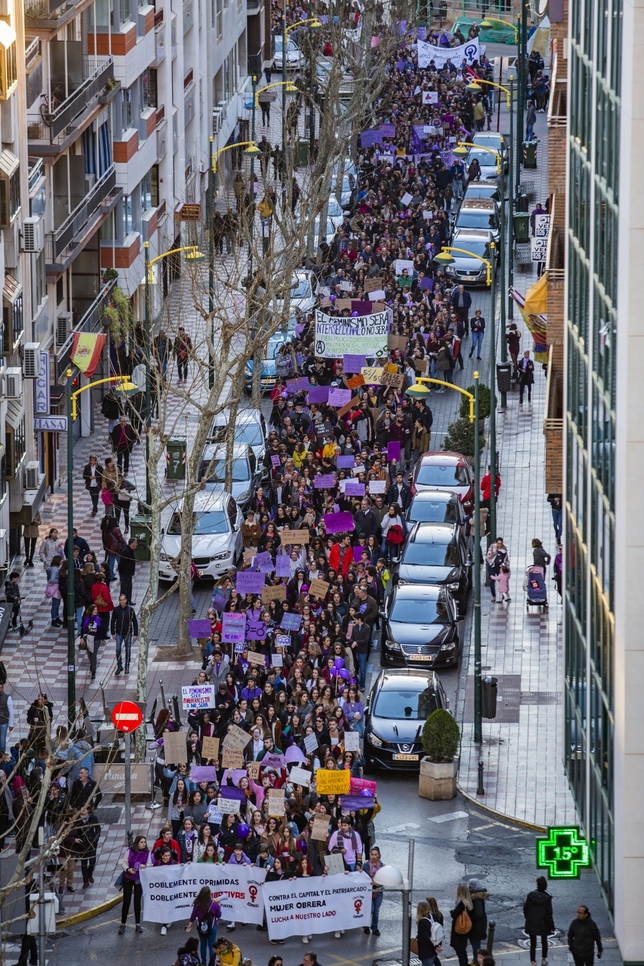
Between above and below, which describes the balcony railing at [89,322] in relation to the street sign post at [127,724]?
above

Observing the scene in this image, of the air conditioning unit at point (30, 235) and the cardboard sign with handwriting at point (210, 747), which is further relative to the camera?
the air conditioning unit at point (30, 235)

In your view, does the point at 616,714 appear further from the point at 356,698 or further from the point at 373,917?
the point at 356,698

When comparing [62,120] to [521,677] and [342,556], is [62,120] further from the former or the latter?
[521,677]

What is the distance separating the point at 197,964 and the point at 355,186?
177 ft

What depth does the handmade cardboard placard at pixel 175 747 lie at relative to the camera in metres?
34.9

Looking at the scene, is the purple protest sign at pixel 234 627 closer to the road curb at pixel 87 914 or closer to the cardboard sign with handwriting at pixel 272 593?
the cardboard sign with handwriting at pixel 272 593

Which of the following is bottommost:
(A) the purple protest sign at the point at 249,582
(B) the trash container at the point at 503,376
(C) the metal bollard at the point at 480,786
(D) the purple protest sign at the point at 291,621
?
(C) the metal bollard at the point at 480,786

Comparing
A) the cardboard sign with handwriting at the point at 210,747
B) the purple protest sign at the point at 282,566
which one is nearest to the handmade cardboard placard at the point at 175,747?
the cardboard sign with handwriting at the point at 210,747

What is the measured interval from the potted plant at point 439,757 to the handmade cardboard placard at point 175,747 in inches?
168

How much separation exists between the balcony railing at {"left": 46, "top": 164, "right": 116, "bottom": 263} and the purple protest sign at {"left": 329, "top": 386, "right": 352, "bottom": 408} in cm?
A: 867

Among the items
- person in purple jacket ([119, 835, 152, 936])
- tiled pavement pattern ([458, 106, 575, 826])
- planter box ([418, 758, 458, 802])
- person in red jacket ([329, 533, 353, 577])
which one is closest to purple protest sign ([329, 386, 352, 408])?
tiled pavement pattern ([458, 106, 575, 826])

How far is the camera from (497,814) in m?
36.5

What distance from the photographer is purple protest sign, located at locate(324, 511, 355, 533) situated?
44844 mm

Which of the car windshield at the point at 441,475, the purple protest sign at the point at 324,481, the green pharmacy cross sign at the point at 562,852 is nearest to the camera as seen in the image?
the green pharmacy cross sign at the point at 562,852
